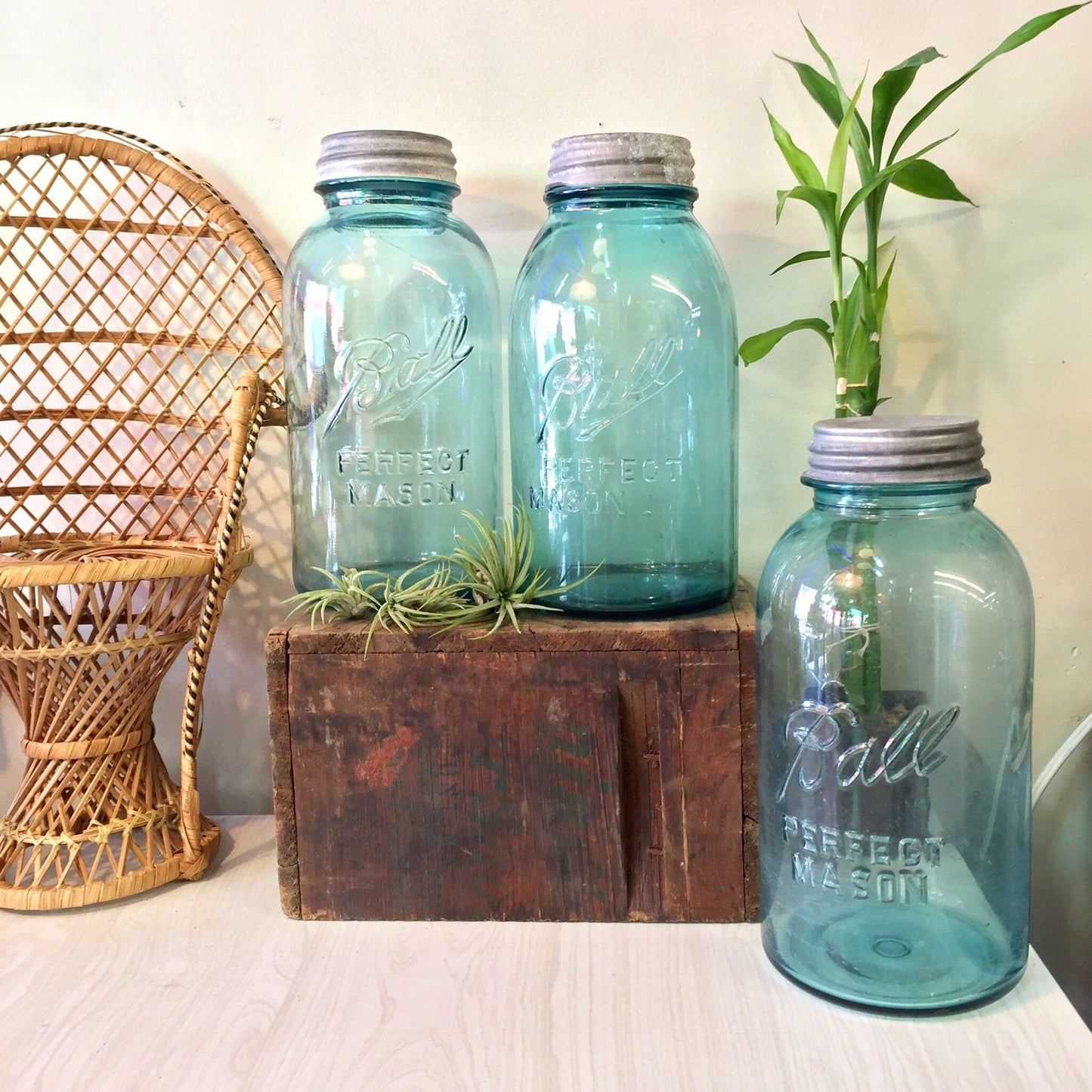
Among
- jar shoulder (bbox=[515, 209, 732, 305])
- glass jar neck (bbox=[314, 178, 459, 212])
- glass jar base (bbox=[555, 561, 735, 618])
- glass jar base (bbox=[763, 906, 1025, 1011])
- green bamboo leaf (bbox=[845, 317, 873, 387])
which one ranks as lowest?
glass jar base (bbox=[763, 906, 1025, 1011])

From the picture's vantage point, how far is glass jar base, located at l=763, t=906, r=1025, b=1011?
0.62 meters

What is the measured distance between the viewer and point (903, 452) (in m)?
0.57

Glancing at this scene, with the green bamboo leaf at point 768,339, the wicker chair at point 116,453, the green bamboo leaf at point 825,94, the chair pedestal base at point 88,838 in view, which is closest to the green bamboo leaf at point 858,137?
the green bamboo leaf at point 825,94

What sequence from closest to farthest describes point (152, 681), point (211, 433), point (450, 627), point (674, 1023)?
point (674, 1023) → point (450, 627) → point (152, 681) → point (211, 433)

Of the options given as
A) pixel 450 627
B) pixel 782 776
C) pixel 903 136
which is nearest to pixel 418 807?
pixel 450 627

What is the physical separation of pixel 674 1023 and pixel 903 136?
641 mm

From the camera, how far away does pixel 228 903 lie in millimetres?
783

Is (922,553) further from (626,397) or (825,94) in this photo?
(825,94)

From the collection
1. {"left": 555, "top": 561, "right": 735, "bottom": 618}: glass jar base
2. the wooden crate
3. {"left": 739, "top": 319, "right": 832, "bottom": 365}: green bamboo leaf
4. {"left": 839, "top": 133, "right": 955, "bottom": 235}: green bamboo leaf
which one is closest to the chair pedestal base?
the wooden crate

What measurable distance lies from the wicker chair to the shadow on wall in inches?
28.4

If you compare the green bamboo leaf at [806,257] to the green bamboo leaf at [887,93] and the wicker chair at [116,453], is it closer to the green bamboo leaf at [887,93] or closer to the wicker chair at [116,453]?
the green bamboo leaf at [887,93]

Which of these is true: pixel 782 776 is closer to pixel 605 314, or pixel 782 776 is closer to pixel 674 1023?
pixel 674 1023

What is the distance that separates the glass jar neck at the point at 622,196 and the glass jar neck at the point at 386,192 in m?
0.09

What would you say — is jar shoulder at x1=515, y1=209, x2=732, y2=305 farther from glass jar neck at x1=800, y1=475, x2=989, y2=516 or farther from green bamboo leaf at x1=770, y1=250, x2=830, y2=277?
glass jar neck at x1=800, y1=475, x2=989, y2=516
